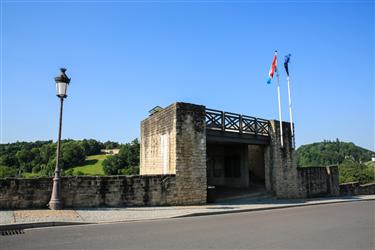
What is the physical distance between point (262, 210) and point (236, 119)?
540 cm

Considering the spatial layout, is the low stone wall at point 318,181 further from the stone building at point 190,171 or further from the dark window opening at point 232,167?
the dark window opening at point 232,167

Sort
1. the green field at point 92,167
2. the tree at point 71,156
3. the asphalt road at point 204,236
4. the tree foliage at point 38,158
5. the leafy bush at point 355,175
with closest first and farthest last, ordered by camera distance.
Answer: the asphalt road at point 204,236 → the leafy bush at point 355,175 → the green field at point 92,167 → the tree foliage at point 38,158 → the tree at point 71,156

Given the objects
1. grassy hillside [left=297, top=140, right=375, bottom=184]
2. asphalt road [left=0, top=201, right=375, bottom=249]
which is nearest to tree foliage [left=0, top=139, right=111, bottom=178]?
grassy hillside [left=297, top=140, right=375, bottom=184]

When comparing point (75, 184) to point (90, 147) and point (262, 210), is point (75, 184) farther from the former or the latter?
point (90, 147)

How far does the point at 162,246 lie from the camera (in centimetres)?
563

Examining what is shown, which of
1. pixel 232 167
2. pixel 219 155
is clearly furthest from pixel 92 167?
pixel 232 167

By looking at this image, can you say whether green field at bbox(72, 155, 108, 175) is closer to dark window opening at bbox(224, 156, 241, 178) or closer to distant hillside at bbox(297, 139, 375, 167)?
dark window opening at bbox(224, 156, 241, 178)

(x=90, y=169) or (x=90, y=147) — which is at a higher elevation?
(x=90, y=147)

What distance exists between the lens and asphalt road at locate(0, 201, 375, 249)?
5695mm

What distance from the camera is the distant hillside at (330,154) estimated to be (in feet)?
357

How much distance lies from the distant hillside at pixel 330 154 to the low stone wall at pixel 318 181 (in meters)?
85.8

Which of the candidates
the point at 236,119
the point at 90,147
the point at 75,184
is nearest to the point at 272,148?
the point at 236,119

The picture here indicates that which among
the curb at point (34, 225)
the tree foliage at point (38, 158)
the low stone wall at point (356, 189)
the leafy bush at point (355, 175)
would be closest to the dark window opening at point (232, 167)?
the low stone wall at point (356, 189)

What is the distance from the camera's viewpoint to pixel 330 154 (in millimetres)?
111812
